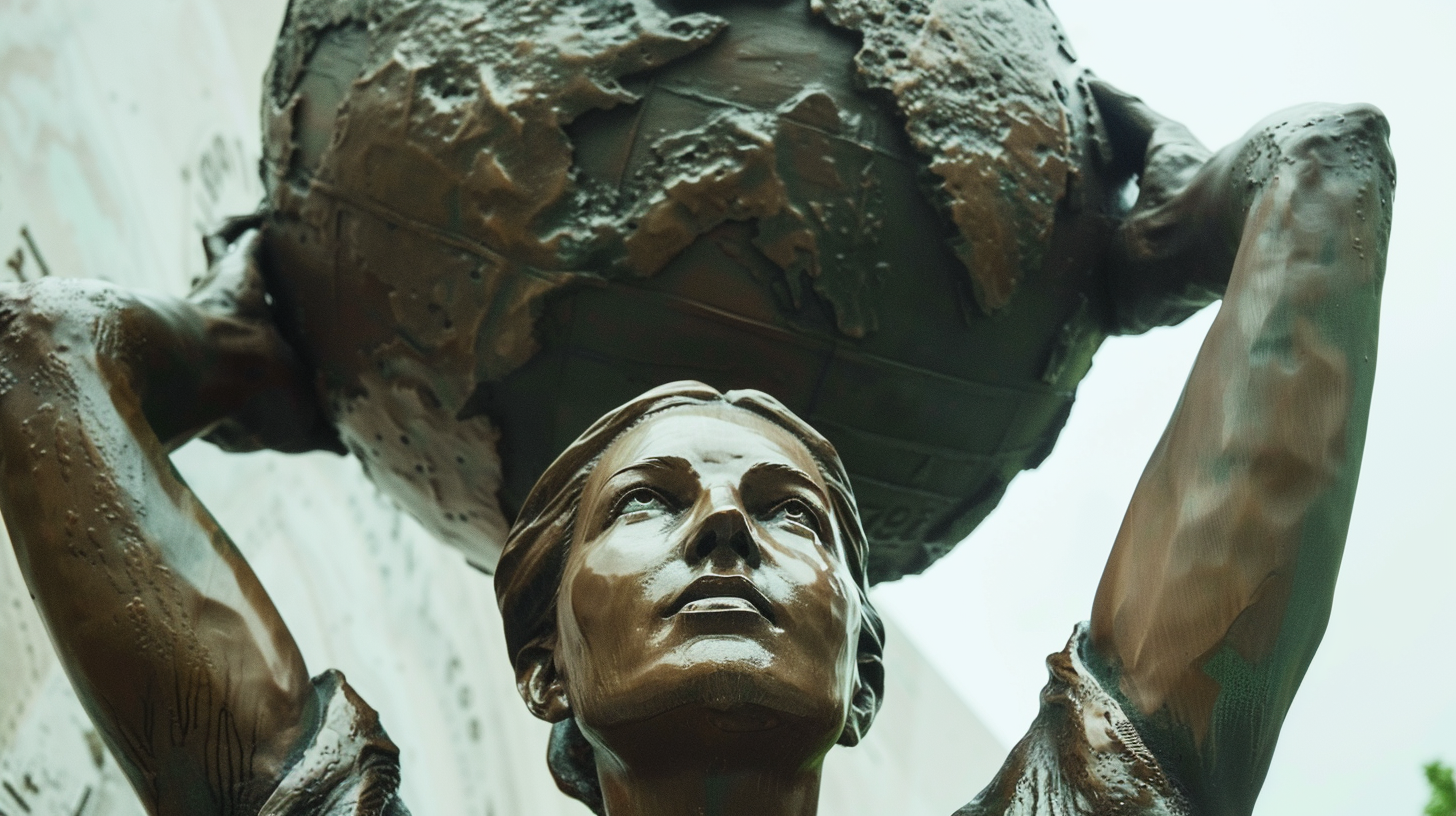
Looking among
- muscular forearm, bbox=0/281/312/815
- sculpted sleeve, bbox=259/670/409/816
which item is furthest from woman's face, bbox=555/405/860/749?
muscular forearm, bbox=0/281/312/815

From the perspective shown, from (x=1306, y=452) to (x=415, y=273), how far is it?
122 centimetres

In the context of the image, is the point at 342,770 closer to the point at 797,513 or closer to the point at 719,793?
the point at 719,793

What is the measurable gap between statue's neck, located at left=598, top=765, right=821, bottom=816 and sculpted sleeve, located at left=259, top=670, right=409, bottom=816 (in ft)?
1.39

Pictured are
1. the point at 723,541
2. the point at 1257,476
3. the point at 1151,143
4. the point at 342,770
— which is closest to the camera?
the point at 723,541

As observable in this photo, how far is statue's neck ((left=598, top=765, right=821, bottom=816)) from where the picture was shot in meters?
2.40

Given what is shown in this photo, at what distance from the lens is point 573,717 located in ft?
8.69

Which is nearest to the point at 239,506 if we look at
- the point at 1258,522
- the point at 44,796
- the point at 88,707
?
the point at 44,796

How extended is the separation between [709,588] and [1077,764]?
53cm

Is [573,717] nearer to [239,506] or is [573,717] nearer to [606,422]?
[606,422]

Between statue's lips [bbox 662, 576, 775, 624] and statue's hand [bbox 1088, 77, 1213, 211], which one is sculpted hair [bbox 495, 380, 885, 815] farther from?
statue's hand [bbox 1088, 77, 1213, 211]

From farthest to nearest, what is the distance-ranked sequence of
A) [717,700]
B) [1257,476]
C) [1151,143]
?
[1151,143] → [1257,476] → [717,700]

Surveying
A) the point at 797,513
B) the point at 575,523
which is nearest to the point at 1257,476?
the point at 797,513

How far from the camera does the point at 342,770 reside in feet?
8.93

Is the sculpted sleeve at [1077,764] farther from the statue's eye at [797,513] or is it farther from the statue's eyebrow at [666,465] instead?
the statue's eyebrow at [666,465]
